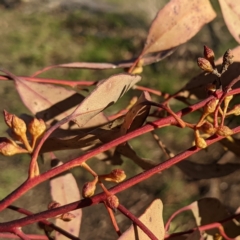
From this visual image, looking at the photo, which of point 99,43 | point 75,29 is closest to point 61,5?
point 75,29

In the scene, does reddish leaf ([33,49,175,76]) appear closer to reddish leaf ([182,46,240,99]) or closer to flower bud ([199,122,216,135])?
reddish leaf ([182,46,240,99])

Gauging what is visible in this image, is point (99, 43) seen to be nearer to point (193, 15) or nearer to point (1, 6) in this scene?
point (1, 6)

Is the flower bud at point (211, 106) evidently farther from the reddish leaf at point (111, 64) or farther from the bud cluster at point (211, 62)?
the reddish leaf at point (111, 64)

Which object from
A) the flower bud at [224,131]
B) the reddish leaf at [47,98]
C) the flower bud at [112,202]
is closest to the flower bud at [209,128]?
the flower bud at [224,131]

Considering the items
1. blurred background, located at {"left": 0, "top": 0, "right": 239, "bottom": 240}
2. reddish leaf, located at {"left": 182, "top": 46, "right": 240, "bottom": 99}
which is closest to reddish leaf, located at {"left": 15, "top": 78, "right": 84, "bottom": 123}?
reddish leaf, located at {"left": 182, "top": 46, "right": 240, "bottom": 99}

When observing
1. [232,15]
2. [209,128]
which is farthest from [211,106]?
[232,15]

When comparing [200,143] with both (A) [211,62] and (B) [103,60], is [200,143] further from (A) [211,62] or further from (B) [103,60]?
(B) [103,60]
